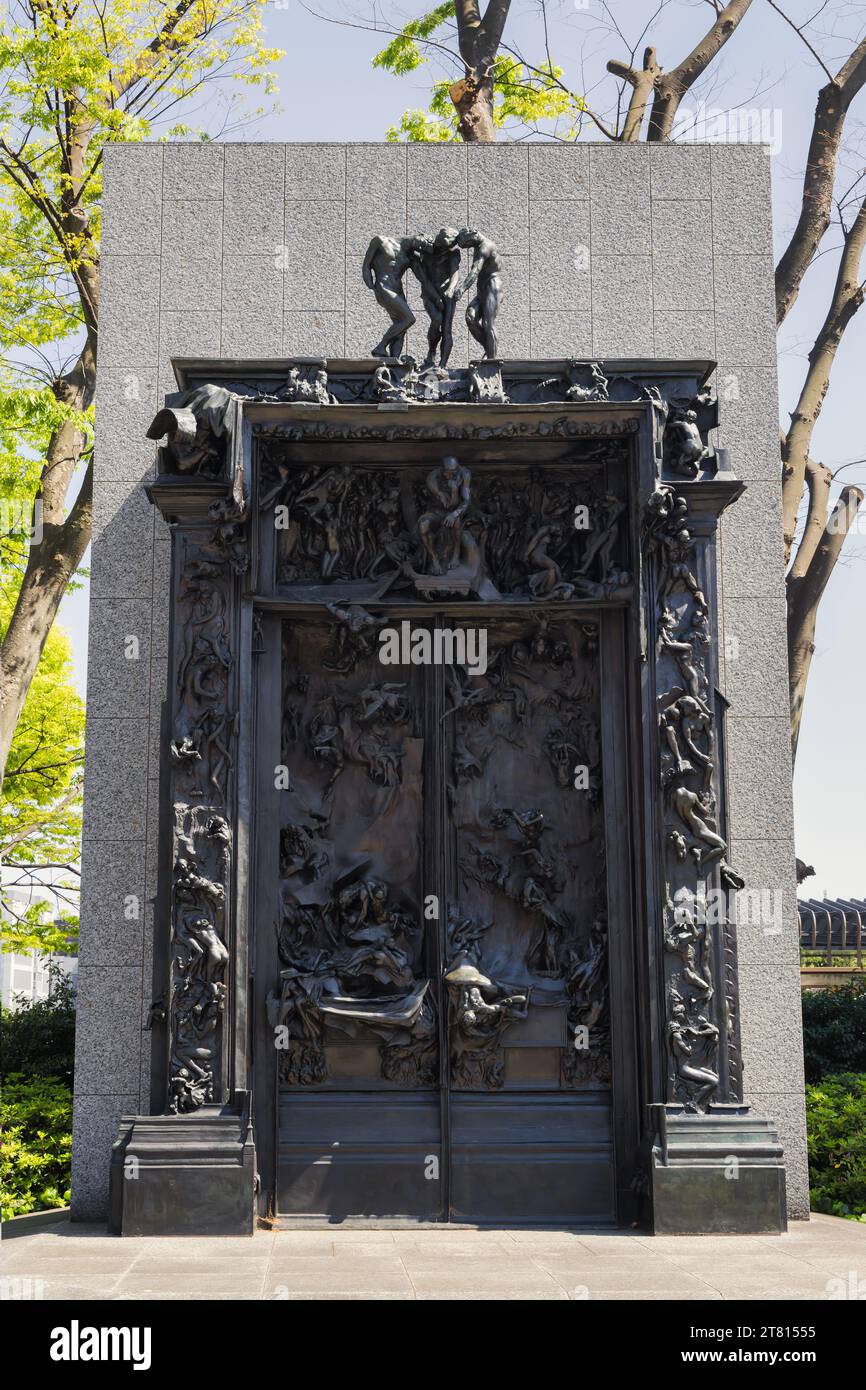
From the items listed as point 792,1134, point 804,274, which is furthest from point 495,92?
point 792,1134

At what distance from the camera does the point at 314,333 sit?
473 inches

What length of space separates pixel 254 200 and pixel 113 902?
19.5 feet

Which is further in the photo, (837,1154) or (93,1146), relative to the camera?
(837,1154)

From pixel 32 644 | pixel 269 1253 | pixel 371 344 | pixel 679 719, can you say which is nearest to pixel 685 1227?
pixel 269 1253

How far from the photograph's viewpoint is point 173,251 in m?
12.0

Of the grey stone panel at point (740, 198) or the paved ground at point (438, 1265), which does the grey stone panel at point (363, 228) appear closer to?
the grey stone panel at point (740, 198)

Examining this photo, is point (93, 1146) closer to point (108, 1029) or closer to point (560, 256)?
point (108, 1029)

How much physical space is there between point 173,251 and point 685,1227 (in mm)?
8552

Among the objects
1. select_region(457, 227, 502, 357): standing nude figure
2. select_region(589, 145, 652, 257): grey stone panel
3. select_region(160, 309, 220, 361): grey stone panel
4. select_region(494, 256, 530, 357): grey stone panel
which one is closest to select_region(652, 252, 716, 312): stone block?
select_region(589, 145, 652, 257): grey stone panel

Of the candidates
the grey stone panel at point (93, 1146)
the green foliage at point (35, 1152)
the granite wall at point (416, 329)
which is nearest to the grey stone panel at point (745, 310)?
the granite wall at point (416, 329)

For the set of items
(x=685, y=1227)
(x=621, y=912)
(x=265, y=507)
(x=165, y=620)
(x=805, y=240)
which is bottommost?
(x=685, y=1227)

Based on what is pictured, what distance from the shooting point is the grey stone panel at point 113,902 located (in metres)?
11.2

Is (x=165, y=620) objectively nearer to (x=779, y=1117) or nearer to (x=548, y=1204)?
(x=548, y=1204)

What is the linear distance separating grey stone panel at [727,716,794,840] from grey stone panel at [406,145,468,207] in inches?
198
